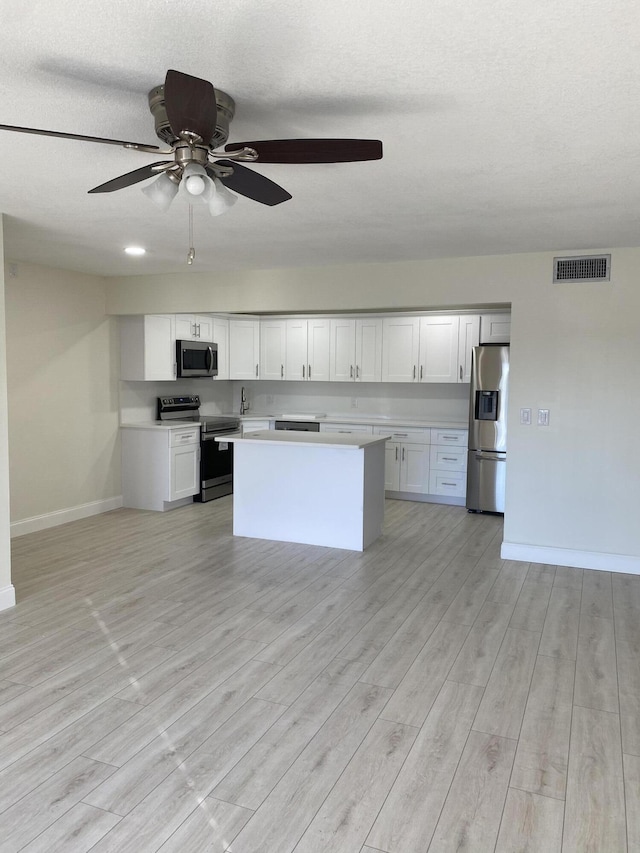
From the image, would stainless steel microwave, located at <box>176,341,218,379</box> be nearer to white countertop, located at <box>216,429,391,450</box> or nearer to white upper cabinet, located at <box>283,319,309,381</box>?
white upper cabinet, located at <box>283,319,309,381</box>

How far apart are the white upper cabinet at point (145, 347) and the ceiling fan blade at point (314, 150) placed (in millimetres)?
4705

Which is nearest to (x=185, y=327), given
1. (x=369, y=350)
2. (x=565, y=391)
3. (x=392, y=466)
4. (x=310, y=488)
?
(x=369, y=350)

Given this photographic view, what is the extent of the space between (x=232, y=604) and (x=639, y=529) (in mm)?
2974

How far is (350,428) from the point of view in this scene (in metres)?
7.39

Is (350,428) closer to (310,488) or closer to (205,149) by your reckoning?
(310,488)

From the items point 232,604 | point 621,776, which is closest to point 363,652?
point 232,604

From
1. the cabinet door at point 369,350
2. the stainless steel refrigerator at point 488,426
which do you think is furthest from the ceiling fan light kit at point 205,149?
the cabinet door at point 369,350

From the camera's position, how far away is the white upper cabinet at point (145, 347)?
6363 millimetres

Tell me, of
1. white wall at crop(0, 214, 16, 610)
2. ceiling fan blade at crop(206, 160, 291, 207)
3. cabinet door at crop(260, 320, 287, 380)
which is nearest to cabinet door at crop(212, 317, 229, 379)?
cabinet door at crop(260, 320, 287, 380)

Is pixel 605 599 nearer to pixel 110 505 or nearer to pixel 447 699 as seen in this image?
pixel 447 699

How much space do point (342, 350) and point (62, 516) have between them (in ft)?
12.0

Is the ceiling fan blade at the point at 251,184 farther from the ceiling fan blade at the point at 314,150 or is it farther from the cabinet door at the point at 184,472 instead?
the cabinet door at the point at 184,472

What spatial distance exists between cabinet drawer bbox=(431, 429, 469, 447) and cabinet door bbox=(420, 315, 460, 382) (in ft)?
1.96

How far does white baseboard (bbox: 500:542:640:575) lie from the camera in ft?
15.0
